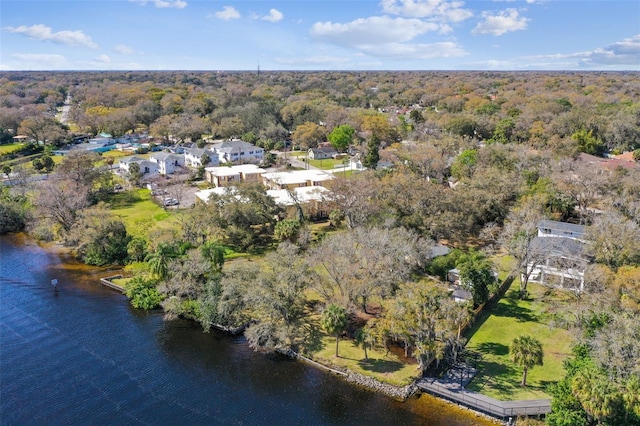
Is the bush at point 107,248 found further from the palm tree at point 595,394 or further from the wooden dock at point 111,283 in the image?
the palm tree at point 595,394

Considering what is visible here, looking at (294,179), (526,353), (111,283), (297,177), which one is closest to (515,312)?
(526,353)

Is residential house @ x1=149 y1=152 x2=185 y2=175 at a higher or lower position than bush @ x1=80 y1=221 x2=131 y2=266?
higher

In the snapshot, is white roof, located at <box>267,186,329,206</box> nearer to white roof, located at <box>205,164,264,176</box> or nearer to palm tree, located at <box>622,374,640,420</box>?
white roof, located at <box>205,164,264,176</box>

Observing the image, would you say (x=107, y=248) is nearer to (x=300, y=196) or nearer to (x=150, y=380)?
(x=150, y=380)

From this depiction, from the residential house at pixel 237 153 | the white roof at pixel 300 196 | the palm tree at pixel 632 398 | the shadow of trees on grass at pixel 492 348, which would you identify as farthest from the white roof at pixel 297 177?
the palm tree at pixel 632 398

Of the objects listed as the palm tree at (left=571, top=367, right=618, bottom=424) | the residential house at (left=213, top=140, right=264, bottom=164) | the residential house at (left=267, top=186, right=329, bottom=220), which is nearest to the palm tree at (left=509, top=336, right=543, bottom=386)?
the palm tree at (left=571, top=367, right=618, bottom=424)

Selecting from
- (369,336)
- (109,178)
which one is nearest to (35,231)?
(109,178)
